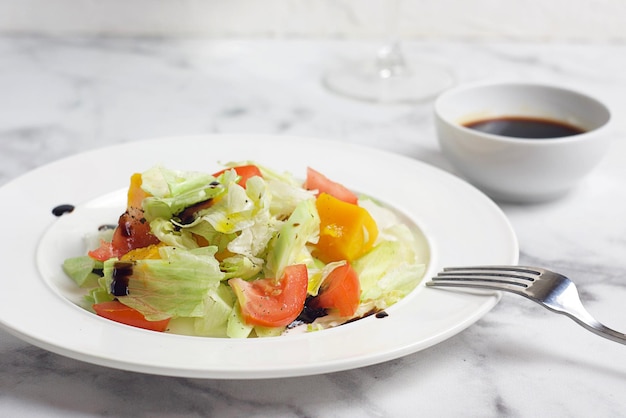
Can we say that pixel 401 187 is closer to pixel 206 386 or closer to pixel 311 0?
pixel 206 386

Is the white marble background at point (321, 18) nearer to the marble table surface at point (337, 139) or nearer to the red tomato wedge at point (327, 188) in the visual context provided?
the marble table surface at point (337, 139)

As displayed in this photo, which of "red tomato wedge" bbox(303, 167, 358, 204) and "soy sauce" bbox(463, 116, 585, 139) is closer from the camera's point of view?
"red tomato wedge" bbox(303, 167, 358, 204)

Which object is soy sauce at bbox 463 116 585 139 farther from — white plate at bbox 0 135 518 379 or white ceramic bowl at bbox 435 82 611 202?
white plate at bbox 0 135 518 379

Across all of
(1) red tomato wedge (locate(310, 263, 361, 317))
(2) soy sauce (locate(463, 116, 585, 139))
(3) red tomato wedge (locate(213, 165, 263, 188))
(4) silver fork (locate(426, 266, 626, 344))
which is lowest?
(2) soy sauce (locate(463, 116, 585, 139))

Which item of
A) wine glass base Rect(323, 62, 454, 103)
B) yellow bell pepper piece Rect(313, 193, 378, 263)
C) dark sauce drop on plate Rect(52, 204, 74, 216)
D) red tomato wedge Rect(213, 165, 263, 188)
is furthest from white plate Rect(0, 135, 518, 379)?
wine glass base Rect(323, 62, 454, 103)

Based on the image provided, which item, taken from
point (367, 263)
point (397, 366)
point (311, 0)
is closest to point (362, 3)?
point (311, 0)

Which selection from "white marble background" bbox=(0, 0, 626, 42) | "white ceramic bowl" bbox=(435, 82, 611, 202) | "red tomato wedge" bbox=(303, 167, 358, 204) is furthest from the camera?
"white marble background" bbox=(0, 0, 626, 42)

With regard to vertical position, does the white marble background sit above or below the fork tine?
below
